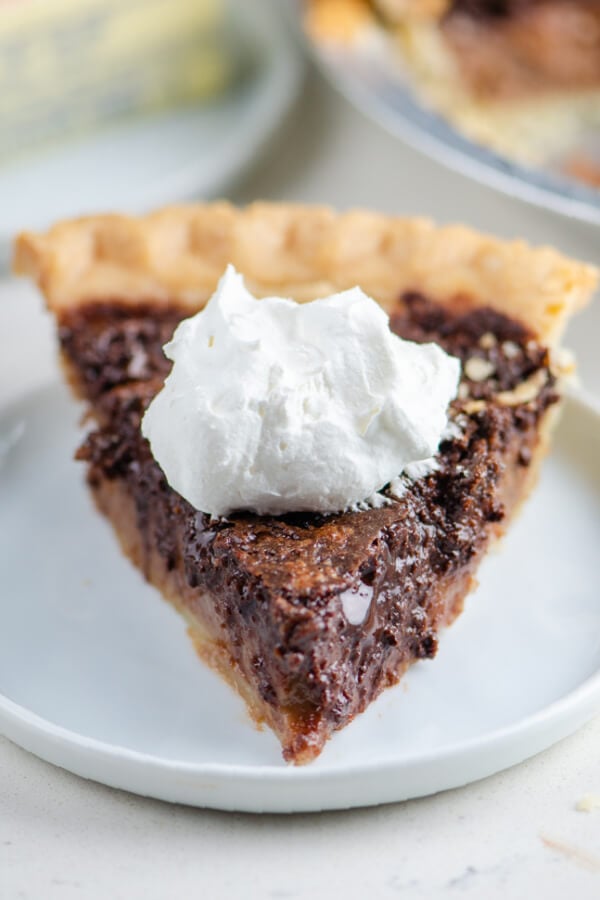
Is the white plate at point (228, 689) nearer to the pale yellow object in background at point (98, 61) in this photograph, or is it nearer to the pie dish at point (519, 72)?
the pale yellow object in background at point (98, 61)

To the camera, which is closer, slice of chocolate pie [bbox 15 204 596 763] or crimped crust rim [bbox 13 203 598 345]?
slice of chocolate pie [bbox 15 204 596 763]

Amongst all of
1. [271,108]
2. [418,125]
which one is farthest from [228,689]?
[271,108]

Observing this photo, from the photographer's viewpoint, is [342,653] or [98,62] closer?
[342,653]

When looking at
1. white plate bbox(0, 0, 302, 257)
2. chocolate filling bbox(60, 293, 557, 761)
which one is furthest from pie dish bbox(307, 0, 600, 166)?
chocolate filling bbox(60, 293, 557, 761)

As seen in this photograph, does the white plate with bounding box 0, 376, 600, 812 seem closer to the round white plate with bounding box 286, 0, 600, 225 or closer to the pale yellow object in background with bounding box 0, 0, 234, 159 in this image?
the round white plate with bounding box 286, 0, 600, 225

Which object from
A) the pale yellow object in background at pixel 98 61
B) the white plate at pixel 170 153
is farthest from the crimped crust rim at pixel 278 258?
the pale yellow object in background at pixel 98 61

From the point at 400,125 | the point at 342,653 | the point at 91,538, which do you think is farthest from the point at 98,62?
the point at 342,653

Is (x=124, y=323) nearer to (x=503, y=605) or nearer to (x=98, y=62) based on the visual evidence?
(x=503, y=605)
